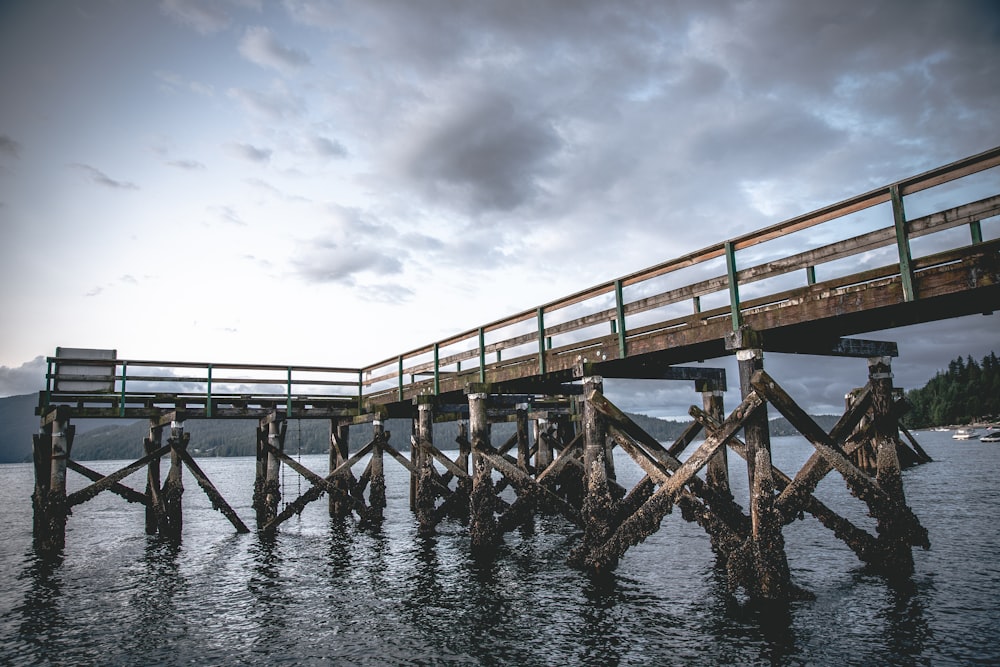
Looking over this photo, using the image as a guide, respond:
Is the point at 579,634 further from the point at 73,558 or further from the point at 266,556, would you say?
the point at 73,558

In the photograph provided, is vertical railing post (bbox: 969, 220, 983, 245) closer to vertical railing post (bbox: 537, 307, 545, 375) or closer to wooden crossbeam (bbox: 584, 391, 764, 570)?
wooden crossbeam (bbox: 584, 391, 764, 570)

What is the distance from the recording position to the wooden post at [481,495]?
1548cm

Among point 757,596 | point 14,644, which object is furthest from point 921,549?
point 14,644

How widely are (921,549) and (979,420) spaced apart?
181 meters

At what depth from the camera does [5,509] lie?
42125mm

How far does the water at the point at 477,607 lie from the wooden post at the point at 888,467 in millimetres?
588

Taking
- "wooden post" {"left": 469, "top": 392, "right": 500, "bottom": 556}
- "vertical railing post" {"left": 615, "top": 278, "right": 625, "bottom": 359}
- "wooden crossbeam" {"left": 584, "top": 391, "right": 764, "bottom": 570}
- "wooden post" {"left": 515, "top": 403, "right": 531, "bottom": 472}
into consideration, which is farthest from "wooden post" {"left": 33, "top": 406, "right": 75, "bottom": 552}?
"vertical railing post" {"left": 615, "top": 278, "right": 625, "bottom": 359}

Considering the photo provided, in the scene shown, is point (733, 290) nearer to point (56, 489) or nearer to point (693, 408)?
point (693, 408)

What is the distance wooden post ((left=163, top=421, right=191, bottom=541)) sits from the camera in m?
18.5

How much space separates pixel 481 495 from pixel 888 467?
30.0 feet

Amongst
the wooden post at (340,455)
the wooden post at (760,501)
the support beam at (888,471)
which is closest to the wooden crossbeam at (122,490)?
the wooden post at (340,455)

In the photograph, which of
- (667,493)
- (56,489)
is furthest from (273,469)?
(667,493)

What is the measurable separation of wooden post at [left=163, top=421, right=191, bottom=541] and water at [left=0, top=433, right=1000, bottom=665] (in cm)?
64

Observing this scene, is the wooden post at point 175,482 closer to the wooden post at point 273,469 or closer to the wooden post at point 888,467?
the wooden post at point 273,469
